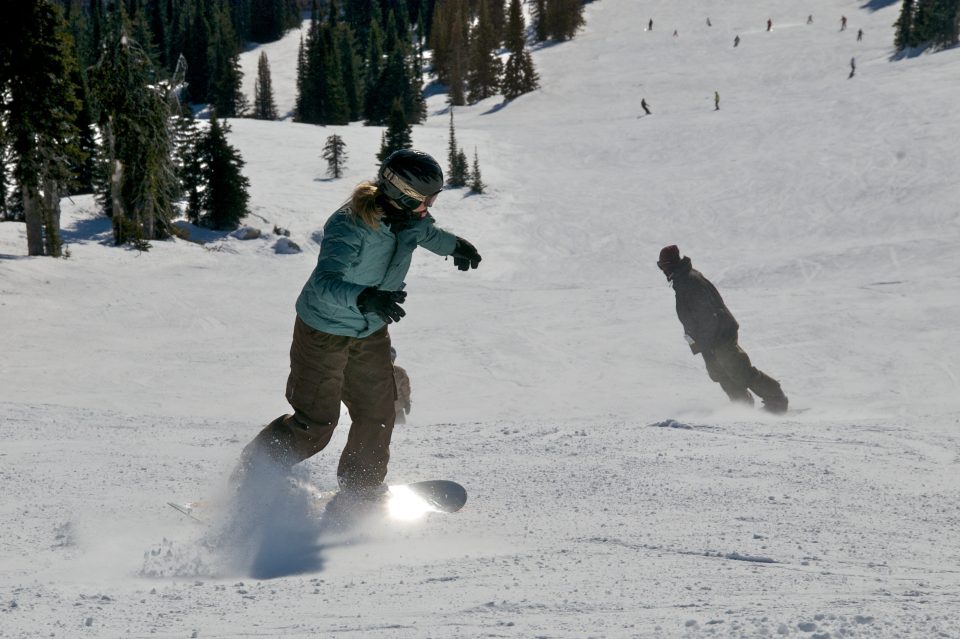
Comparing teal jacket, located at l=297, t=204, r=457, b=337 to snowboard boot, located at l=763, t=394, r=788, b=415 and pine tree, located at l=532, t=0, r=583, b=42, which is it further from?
pine tree, located at l=532, t=0, r=583, b=42

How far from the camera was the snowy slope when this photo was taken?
9.80 ft

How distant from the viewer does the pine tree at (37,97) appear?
59.2 ft

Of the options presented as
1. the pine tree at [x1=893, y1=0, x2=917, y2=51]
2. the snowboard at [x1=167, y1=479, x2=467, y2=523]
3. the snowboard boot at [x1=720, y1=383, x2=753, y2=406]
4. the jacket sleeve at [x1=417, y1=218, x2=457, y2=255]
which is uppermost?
the pine tree at [x1=893, y1=0, x2=917, y2=51]

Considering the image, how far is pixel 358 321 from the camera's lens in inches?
168

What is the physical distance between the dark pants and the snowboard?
4888 millimetres

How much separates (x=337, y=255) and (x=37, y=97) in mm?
17534

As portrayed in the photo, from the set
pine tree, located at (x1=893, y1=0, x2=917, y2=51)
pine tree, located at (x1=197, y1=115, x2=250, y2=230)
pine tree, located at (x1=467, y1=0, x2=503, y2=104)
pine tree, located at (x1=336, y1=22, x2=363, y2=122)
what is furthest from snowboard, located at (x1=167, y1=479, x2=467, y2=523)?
pine tree, located at (x1=336, y1=22, x2=363, y2=122)

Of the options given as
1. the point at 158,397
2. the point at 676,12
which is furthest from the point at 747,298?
the point at 676,12

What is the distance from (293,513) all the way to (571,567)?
1585 millimetres

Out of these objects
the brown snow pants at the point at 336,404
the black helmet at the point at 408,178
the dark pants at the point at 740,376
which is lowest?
the dark pants at the point at 740,376

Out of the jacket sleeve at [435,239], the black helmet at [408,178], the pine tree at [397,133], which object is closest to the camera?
the black helmet at [408,178]

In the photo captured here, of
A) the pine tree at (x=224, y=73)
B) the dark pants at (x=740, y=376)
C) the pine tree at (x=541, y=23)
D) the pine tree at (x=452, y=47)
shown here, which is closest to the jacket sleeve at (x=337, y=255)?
the dark pants at (x=740, y=376)

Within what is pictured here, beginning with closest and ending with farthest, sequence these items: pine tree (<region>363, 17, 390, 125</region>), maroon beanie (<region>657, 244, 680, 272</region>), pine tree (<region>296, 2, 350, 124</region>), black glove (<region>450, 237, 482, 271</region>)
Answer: black glove (<region>450, 237, 482, 271</region>), maroon beanie (<region>657, 244, 680, 272</region>), pine tree (<region>296, 2, 350, 124</region>), pine tree (<region>363, 17, 390, 125</region>)

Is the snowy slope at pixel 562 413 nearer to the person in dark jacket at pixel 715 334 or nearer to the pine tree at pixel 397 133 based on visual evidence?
the person in dark jacket at pixel 715 334
